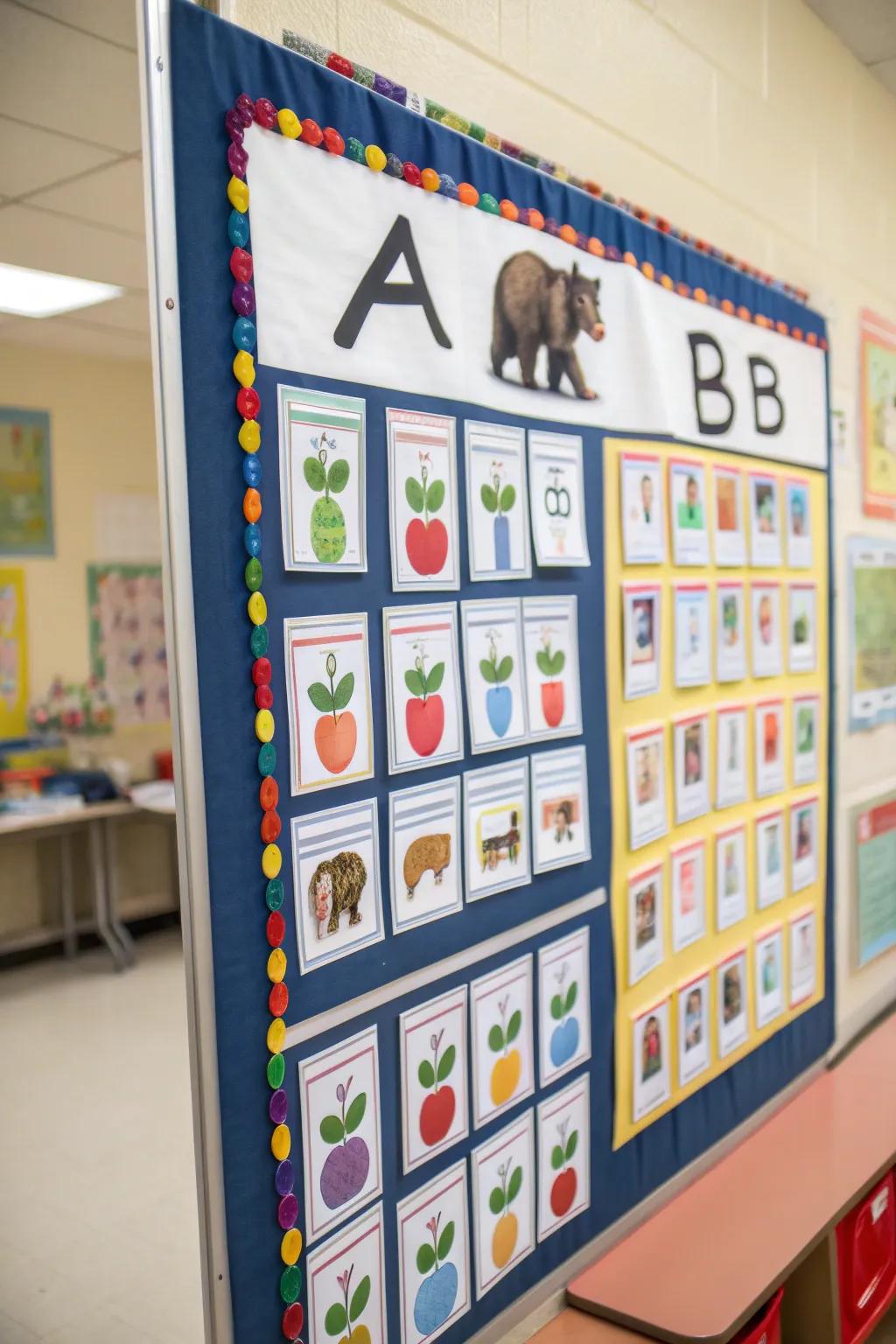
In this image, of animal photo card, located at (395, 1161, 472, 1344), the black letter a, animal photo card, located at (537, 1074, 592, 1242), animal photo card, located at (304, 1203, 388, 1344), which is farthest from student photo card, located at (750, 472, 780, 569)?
animal photo card, located at (304, 1203, 388, 1344)

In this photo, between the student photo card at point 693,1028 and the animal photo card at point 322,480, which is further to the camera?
the student photo card at point 693,1028

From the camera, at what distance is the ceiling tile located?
1.37 meters

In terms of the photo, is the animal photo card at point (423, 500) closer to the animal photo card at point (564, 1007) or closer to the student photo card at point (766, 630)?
the animal photo card at point (564, 1007)

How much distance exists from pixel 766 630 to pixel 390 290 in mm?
1326

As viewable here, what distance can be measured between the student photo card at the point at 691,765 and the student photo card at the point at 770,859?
0.86ft

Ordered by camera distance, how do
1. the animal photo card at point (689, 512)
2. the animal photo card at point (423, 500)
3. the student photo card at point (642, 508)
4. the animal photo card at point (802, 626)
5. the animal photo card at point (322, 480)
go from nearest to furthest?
the animal photo card at point (322, 480), the animal photo card at point (423, 500), the student photo card at point (642, 508), the animal photo card at point (689, 512), the animal photo card at point (802, 626)

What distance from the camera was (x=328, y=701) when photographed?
4.46 feet

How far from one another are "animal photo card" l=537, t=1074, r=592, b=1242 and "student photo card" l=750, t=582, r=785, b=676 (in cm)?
100

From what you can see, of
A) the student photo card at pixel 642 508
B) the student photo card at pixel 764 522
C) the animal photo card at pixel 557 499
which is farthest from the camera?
the student photo card at pixel 764 522

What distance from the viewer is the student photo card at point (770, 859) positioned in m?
2.42

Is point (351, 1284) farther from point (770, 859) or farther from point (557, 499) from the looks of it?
point (770, 859)

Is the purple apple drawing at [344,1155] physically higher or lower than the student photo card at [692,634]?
lower

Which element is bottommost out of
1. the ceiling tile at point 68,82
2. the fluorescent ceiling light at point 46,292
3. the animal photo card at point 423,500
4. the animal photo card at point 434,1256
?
the animal photo card at point 434,1256

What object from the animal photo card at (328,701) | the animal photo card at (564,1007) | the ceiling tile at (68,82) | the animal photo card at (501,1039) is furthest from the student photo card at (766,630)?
the ceiling tile at (68,82)
